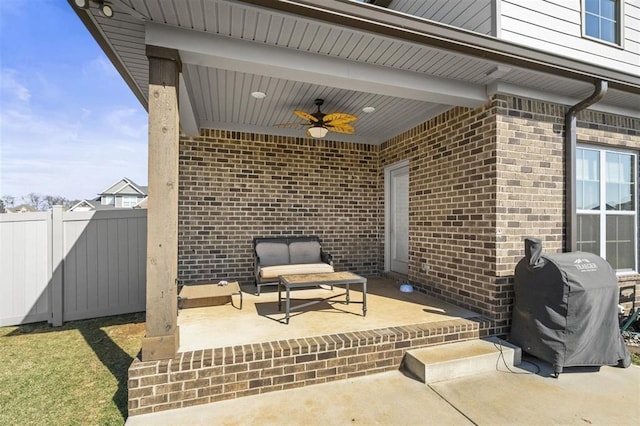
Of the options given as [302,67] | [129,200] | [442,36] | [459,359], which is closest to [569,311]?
[459,359]

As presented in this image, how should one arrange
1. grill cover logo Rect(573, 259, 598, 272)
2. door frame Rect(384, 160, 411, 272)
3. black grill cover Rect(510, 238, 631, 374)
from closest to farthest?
black grill cover Rect(510, 238, 631, 374), grill cover logo Rect(573, 259, 598, 272), door frame Rect(384, 160, 411, 272)

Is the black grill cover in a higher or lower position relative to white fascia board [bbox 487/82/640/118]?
lower

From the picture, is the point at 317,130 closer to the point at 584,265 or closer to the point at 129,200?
the point at 584,265

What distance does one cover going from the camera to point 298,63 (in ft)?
10.3

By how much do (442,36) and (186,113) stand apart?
3.54m

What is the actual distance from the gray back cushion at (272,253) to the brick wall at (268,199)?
0.45 m

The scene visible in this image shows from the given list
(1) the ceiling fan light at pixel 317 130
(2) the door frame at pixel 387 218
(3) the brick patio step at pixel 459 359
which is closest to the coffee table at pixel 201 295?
(3) the brick patio step at pixel 459 359

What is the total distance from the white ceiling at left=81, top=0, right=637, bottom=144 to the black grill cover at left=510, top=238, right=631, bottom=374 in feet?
6.91

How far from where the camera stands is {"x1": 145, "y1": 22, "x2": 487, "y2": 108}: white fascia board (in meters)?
2.79

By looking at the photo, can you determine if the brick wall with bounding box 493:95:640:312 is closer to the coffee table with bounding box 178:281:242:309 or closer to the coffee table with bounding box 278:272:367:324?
the coffee table with bounding box 278:272:367:324

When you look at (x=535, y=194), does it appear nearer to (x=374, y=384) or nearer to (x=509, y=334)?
(x=509, y=334)

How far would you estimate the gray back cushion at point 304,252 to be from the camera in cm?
570

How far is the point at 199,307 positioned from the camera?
4.32 meters

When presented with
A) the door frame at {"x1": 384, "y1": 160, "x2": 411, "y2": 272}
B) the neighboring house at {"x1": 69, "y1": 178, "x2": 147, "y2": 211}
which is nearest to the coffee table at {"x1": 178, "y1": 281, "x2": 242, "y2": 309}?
the door frame at {"x1": 384, "y1": 160, "x2": 411, "y2": 272}
